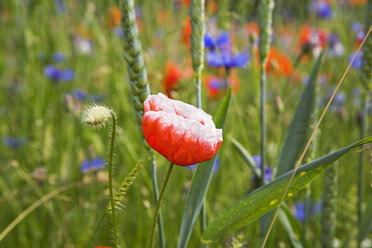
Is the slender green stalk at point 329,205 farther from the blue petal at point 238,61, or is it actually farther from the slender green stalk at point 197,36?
the blue petal at point 238,61

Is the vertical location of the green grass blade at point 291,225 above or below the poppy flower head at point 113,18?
below

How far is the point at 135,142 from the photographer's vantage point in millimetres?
1157

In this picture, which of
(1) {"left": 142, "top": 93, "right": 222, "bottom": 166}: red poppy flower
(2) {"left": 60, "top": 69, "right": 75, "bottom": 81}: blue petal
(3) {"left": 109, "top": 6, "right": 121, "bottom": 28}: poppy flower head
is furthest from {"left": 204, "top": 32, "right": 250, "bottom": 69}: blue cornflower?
(1) {"left": 142, "top": 93, "right": 222, "bottom": 166}: red poppy flower

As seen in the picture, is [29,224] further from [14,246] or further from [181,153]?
[181,153]

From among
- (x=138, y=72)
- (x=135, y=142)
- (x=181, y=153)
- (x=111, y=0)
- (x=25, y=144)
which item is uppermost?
(x=111, y=0)

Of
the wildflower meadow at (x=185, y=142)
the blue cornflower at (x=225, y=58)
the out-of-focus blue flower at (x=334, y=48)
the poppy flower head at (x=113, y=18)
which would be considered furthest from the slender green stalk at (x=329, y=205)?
the out-of-focus blue flower at (x=334, y=48)

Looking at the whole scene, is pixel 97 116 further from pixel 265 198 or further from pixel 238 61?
pixel 238 61

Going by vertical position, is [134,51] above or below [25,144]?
below

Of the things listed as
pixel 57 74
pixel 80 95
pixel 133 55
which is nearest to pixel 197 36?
pixel 133 55

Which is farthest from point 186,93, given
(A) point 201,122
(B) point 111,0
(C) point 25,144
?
(A) point 201,122

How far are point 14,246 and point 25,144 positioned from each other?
14.0 inches

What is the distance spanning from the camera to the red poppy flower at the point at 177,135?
14.5 inches

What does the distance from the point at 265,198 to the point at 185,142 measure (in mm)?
118

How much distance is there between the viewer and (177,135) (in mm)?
371
